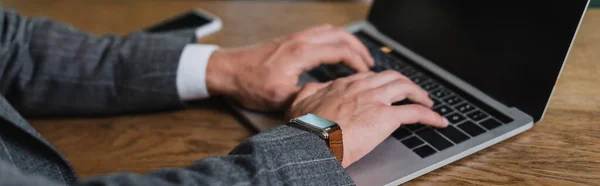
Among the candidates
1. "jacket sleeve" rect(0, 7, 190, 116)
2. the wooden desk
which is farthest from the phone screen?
"jacket sleeve" rect(0, 7, 190, 116)

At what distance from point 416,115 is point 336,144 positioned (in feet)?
0.39

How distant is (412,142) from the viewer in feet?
2.40

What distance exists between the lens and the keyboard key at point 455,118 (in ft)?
2.52

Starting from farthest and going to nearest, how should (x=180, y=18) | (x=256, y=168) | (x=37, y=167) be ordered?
(x=180, y=18)
(x=37, y=167)
(x=256, y=168)

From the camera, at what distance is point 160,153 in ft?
2.59

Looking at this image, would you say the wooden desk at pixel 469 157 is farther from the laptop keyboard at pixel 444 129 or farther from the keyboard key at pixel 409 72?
the keyboard key at pixel 409 72

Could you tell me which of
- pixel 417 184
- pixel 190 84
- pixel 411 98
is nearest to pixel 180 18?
pixel 190 84

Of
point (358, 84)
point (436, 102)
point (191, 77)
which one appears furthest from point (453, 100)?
point (191, 77)

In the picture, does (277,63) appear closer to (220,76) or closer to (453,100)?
(220,76)

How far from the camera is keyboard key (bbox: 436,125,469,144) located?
0.73 meters

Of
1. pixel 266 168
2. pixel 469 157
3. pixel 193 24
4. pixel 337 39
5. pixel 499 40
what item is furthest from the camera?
Answer: pixel 193 24

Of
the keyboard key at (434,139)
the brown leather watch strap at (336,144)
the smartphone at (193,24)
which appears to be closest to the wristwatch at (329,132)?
the brown leather watch strap at (336,144)

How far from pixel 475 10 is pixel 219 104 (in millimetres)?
392

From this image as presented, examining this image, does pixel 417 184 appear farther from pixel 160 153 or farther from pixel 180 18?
pixel 180 18
